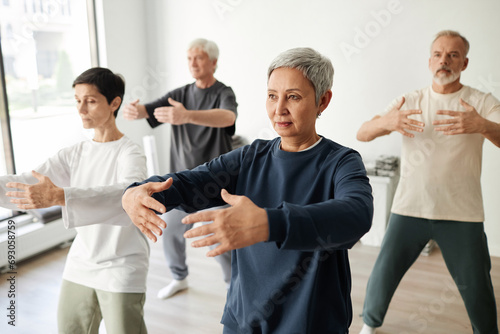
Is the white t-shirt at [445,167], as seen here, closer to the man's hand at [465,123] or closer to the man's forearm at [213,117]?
the man's hand at [465,123]

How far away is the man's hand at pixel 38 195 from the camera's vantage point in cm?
150

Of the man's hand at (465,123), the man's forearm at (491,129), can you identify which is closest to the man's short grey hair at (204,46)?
the man's hand at (465,123)

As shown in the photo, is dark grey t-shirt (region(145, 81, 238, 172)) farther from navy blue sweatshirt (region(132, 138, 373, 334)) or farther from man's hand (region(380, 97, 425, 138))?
navy blue sweatshirt (region(132, 138, 373, 334))

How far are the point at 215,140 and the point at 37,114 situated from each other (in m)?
1.84

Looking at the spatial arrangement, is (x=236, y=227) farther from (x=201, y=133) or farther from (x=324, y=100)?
(x=201, y=133)

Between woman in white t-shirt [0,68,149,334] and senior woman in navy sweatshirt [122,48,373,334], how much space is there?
0.51m

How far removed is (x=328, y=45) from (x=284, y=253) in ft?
10.6

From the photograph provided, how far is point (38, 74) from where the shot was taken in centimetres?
400

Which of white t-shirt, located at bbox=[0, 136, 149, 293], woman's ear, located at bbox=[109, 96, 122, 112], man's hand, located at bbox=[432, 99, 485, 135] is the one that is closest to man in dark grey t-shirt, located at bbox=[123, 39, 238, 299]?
woman's ear, located at bbox=[109, 96, 122, 112]

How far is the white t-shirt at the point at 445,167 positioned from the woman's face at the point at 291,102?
143 centimetres

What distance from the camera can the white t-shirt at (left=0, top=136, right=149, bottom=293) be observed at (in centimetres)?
169

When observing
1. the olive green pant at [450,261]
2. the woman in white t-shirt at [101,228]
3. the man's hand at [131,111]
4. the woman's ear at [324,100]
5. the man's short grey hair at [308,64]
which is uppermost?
the man's short grey hair at [308,64]

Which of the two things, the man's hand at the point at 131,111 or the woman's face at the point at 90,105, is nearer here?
the woman's face at the point at 90,105

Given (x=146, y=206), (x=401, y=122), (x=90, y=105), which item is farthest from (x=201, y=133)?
(x=146, y=206)
